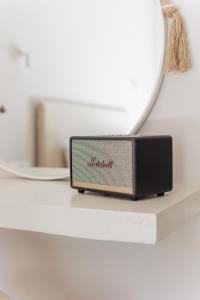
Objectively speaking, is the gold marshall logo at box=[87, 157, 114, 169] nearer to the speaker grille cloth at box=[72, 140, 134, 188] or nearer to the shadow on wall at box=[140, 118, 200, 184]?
the speaker grille cloth at box=[72, 140, 134, 188]

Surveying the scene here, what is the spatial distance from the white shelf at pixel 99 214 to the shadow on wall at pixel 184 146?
0.08 metres

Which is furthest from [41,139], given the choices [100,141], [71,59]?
[100,141]

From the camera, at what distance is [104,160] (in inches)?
31.8

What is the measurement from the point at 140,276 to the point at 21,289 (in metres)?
0.39

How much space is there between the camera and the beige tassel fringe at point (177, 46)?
0.92 m

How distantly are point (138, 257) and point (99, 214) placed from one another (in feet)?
1.24

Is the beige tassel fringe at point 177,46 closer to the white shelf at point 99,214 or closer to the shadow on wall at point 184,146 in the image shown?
the shadow on wall at point 184,146

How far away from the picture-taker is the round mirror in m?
0.97

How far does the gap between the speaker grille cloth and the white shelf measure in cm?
3

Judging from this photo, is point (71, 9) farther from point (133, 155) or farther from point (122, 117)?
point (133, 155)

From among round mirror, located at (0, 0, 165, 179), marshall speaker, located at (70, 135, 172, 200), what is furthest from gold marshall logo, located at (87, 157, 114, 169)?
round mirror, located at (0, 0, 165, 179)

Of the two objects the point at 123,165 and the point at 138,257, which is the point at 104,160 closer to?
Answer: the point at 123,165

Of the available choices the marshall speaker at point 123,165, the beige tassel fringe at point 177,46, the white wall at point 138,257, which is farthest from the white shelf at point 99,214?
the beige tassel fringe at point 177,46

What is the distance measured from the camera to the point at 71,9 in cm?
104
